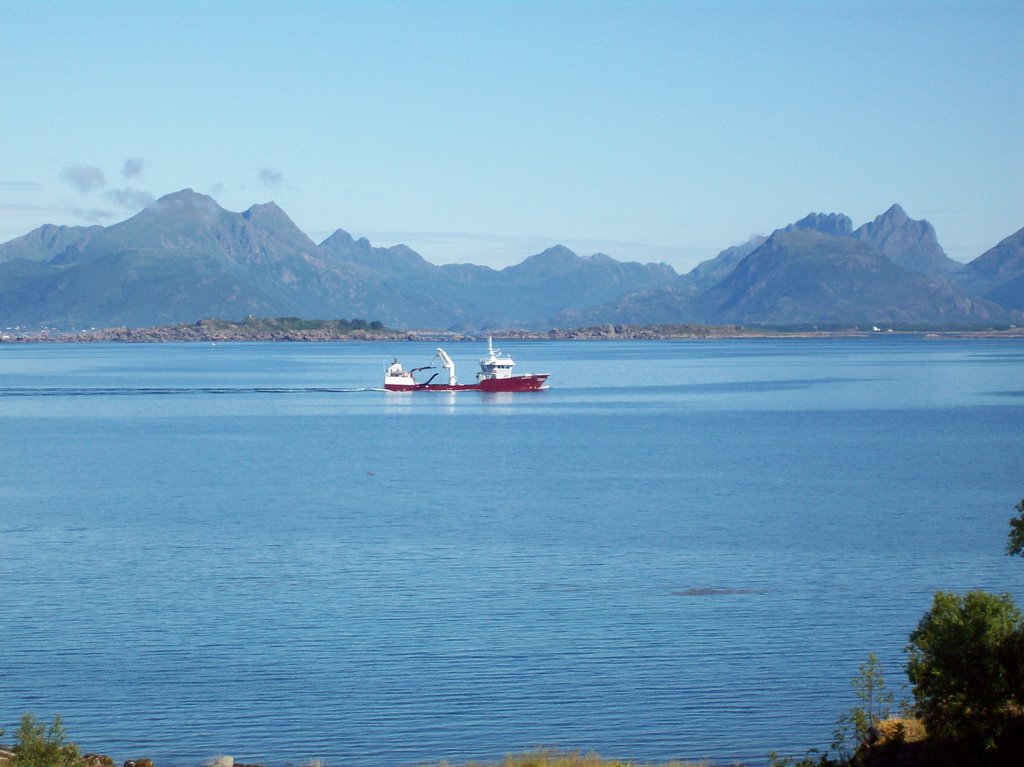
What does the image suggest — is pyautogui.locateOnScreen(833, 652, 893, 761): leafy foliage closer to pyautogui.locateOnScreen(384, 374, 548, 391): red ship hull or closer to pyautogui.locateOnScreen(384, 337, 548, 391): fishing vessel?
pyautogui.locateOnScreen(384, 374, 548, 391): red ship hull

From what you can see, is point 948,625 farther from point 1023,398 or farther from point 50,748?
point 1023,398

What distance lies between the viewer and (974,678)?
1605cm

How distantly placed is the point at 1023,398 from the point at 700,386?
104 ft

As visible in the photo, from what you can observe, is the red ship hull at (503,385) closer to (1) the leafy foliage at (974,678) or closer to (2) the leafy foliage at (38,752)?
(2) the leafy foliage at (38,752)

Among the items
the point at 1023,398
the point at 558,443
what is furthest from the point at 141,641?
the point at 1023,398

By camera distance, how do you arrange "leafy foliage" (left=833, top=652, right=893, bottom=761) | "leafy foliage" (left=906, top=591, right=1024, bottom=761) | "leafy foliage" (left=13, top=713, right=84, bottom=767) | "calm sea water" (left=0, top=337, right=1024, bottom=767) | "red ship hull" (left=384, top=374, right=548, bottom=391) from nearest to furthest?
"leafy foliage" (left=906, top=591, right=1024, bottom=761) → "leafy foliage" (left=13, top=713, right=84, bottom=767) → "leafy foliage" (left=833, top=652, right=893, bottom=761) → "calm sea water" (left=0, top=337, right=1024, bottom=767) → "red ship hull" (left=384, top=374, right=548, bottom=391)

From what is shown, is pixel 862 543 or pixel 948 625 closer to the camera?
pixel 948 625

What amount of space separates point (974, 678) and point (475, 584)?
54.5ft

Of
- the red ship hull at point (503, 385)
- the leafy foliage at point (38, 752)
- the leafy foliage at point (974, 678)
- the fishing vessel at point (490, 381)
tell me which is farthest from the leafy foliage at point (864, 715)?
the fishing vessel at point (490, 381)

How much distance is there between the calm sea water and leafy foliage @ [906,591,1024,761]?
4.48 metres

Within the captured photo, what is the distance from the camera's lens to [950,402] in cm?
10231

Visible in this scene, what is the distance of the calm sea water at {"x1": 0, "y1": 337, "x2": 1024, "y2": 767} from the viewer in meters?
22.1

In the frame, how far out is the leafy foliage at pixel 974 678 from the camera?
15820mm

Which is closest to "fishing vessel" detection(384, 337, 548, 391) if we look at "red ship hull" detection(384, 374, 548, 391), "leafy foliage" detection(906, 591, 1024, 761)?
"red ship hull" detection(384, 374, 548, 391)
